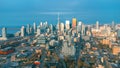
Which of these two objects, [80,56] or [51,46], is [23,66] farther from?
[51,46]

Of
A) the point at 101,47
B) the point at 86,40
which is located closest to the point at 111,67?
the point at 101,47

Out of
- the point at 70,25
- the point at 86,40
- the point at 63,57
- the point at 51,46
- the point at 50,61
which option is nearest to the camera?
the point at 50,61

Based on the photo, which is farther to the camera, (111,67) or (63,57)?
(63,57)

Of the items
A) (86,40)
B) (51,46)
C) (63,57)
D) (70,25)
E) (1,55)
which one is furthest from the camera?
(70,25)

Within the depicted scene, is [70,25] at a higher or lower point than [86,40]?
higher

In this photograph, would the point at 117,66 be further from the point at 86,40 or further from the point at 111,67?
the point at 86,40

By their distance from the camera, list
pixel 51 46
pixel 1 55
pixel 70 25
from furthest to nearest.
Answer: pixel 70 25, pixel 51 46, pixel 1 55

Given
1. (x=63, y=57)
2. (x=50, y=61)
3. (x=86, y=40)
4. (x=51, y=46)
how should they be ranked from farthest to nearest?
(x=86, y=40) → (x=51, y=46) → (x=63, y=57) → (x=50, y=61)

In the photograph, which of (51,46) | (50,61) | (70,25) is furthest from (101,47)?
(70,25)

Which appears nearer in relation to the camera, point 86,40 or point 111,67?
point 111,67
